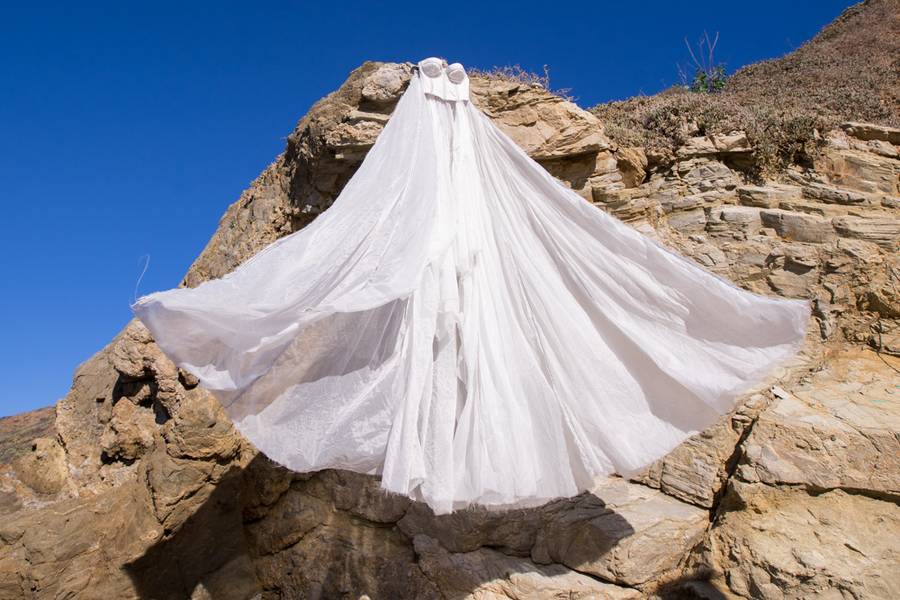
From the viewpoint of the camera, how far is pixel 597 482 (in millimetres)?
4668

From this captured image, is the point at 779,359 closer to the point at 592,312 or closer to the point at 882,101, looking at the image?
the point at 592,312

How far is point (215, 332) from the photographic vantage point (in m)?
3.06

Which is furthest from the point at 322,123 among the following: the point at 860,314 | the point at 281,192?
the point at 860,314

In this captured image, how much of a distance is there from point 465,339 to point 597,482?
2.30 m

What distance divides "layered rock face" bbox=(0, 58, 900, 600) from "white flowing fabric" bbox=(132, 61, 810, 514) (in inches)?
54.8

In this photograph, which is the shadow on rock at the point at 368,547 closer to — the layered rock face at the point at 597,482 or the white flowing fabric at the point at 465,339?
the layered rock face at the point at 597,482

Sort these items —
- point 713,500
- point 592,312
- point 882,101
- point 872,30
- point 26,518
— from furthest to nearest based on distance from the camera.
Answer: point 872,30, point 882,101, point 26,518, point 713,500, point 592,312

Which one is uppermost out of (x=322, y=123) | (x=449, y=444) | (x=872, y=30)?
(x=872, y=30)

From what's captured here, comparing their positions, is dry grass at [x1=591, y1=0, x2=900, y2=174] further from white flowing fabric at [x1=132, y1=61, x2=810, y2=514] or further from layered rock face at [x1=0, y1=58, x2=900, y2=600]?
white flowing fabric at [x1=132, y1=61, x2=810, y2=514]

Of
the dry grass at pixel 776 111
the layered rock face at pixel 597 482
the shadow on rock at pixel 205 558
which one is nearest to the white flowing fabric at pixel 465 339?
the layered rock face at pixel 597 482

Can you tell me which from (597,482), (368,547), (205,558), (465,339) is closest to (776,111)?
(597,482)

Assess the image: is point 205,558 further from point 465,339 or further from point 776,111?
point 776,111

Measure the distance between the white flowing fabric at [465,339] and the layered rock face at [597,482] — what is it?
1392mm

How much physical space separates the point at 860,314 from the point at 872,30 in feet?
41.0
